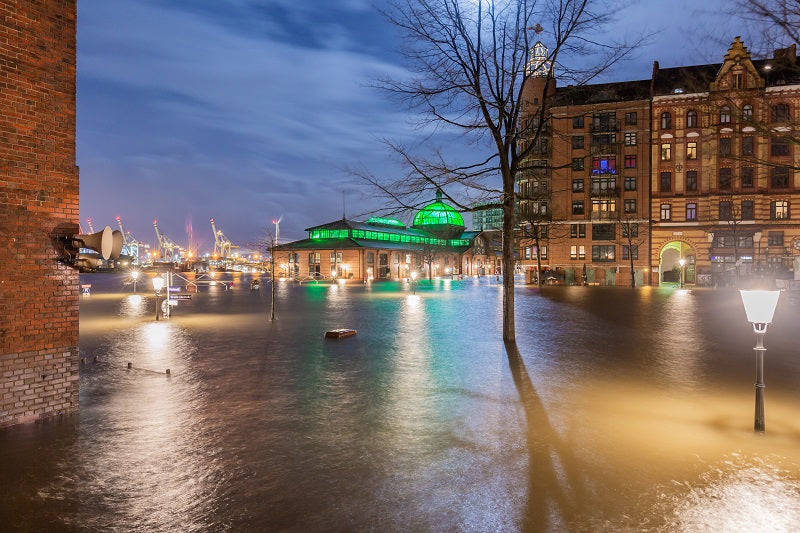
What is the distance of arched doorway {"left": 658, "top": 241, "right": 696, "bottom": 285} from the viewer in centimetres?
5616

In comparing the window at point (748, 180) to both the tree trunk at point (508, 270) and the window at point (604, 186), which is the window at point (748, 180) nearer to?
the window at point (604, 186)

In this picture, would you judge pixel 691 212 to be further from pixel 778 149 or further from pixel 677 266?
pixel 778 149

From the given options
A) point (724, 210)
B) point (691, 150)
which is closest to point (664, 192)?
point (691, 150)

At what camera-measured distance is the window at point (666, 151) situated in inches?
2195

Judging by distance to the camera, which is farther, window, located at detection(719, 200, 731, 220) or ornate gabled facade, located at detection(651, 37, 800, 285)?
window, located at detection(719, 200, 731, 220)

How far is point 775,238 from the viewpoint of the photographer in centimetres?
5197

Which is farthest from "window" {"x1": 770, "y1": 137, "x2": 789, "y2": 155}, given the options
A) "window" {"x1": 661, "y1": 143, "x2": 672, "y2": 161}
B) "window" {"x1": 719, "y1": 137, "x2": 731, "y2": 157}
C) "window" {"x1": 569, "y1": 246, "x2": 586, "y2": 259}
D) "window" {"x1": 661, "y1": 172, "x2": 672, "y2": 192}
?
"window" {"x1": 569, "y1": 246, "x2": 586, "y2": 259}

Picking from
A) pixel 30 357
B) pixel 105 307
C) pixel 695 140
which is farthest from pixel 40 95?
pixel 695 140

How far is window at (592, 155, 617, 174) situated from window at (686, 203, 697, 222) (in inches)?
352

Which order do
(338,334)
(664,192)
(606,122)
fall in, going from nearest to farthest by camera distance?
(338,334)
(664,192)
(606,122)

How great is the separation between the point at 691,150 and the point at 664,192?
17.0ft

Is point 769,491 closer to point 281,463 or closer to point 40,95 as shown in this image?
point 281,463

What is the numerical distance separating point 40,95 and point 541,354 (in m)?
12.7

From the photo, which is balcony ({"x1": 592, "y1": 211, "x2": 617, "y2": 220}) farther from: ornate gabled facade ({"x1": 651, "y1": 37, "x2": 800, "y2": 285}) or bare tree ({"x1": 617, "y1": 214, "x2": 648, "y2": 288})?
ornate gabled facade ({"x1": 651, "y1": 37, "x2": 800, "y2": 285})
